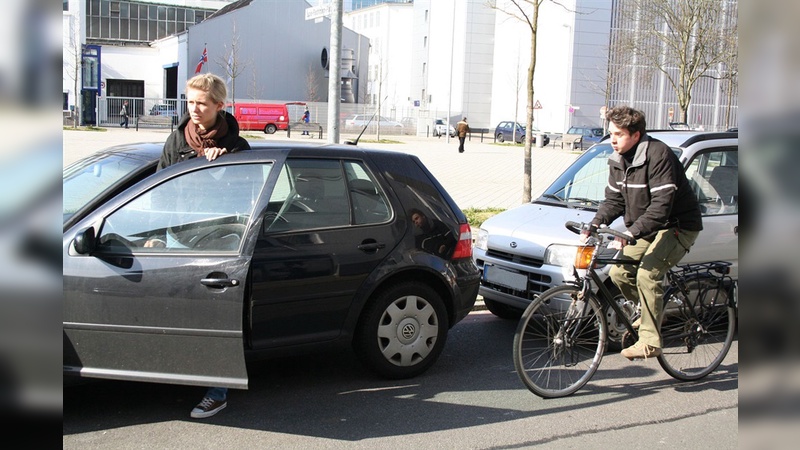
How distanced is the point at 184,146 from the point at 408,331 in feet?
6.54

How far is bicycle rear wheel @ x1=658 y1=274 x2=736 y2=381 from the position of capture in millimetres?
5703

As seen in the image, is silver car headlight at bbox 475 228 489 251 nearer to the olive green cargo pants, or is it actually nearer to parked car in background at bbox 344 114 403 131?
the olive green cargo pants

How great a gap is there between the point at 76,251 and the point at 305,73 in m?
67.7

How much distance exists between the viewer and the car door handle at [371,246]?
519 centimetres

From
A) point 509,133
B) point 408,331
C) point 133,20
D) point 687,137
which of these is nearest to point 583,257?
point 408,331

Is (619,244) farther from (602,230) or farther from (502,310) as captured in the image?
(502,310)

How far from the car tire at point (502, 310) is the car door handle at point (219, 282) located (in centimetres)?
351

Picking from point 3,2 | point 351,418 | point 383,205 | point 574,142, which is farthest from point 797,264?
point 574,142

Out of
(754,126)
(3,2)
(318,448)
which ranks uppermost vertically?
(3,2)

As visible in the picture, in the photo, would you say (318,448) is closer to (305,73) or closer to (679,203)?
(679,203)

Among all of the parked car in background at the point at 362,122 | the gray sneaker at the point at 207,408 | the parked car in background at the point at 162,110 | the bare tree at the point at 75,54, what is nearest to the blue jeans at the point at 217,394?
the gray sneaker at the point at 207,408

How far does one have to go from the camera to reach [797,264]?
45.9 inches

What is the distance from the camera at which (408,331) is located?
543cm

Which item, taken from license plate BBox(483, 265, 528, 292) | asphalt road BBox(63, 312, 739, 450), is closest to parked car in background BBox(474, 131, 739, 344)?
license plate BBox(483, 265, 528, 292)
